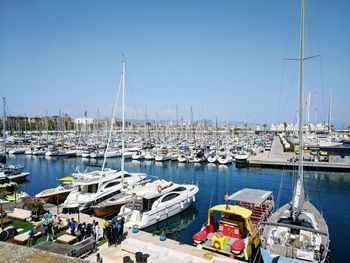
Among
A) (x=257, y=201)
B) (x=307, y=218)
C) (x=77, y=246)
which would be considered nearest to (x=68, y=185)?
(x=77, y=246)

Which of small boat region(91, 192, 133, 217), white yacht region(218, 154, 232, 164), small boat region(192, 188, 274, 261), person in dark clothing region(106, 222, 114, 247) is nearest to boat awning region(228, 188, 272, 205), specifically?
small boat region(192, 188, 274, 261)

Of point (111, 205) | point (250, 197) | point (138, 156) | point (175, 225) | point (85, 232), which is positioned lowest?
point (175, 225)

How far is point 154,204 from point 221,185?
67.5ft

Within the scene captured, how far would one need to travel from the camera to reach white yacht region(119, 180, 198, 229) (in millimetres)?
21703

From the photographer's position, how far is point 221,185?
41406 mm

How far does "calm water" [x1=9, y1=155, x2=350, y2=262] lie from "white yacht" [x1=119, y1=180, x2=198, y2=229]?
3.40 feet

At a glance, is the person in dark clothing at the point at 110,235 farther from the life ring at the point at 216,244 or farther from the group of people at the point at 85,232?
the life ring at the point at 216,244

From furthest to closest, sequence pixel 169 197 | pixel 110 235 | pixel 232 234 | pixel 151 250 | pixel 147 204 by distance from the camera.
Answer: pixel 169 197 → pixel 147 204 → pixel 232 234 → pixel 110 235 → pixel 151 250

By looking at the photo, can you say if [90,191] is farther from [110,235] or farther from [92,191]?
[110,235]

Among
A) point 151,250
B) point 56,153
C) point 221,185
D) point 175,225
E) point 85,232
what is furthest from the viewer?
point 56,153

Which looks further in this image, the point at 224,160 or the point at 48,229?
the point at 224,160

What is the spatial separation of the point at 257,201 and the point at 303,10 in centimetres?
1378

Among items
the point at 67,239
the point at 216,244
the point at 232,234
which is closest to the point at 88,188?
the point at 67,239

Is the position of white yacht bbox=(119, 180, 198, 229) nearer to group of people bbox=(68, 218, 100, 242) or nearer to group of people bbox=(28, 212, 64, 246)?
group of people bbox=(68, 218, 100, 242)
